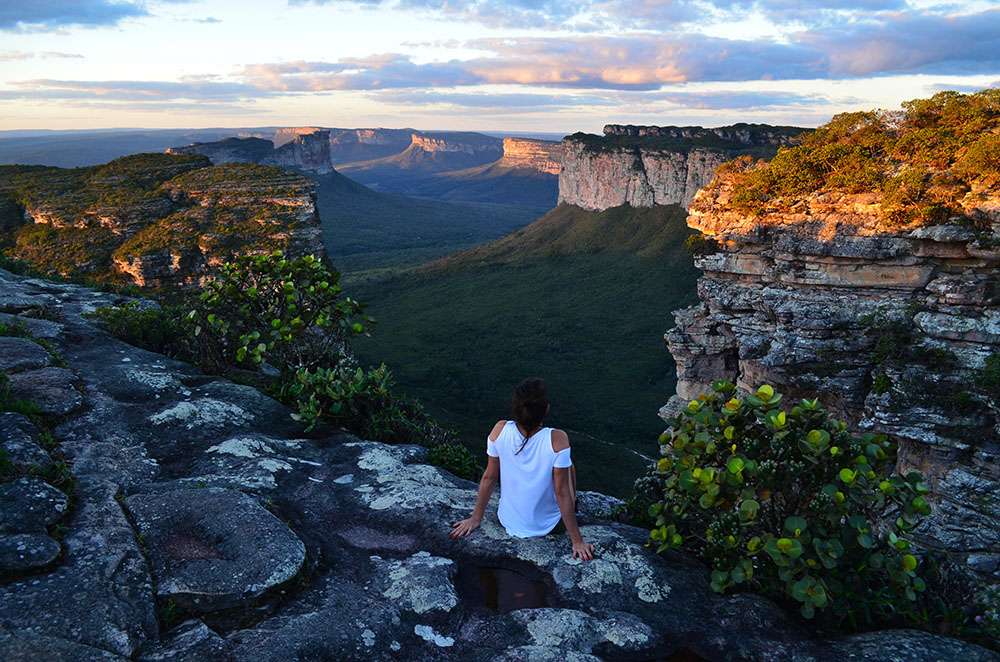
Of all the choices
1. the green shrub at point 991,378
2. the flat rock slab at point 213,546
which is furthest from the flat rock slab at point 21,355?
the green shrub at point 991,378

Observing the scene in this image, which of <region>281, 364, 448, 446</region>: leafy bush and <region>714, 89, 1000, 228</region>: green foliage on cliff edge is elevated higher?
<region>714, 89, 1000, 228</region>: green foliage on cliff edge

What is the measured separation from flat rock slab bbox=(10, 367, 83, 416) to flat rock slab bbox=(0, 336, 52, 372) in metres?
0.20

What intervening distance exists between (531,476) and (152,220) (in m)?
47.3

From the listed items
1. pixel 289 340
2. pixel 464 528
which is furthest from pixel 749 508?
pixel 289 340

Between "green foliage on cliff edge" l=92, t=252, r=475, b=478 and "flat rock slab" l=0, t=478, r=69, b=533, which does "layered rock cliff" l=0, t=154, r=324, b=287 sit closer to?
"green foliage on cliff edge" l=92, t=252, r=475, b=478

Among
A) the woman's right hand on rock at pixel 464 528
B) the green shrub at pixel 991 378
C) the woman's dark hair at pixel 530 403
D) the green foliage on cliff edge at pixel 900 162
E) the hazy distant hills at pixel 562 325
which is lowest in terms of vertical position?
the hazy distant hills at pixel 562 325

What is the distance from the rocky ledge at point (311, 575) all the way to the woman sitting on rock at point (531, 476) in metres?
0.19

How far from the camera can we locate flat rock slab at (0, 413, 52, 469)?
706 centimetres

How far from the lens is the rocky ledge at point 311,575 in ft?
17.6

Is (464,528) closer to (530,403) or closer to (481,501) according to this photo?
(481,501)

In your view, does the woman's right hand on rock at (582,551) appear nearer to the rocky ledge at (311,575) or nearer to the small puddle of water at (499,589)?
the rocky ledge at (311,575)

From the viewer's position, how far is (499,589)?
21.3 feet

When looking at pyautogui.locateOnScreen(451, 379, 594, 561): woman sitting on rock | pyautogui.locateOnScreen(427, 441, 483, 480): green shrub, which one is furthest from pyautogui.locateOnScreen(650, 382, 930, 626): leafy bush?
pyautogui.locateOnScreen(427, 441, 483, 480): green shrub

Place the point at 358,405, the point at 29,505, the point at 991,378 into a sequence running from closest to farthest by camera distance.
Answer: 1. the point at 29,505
2. the point at 358,405
3. the point at 991,378
